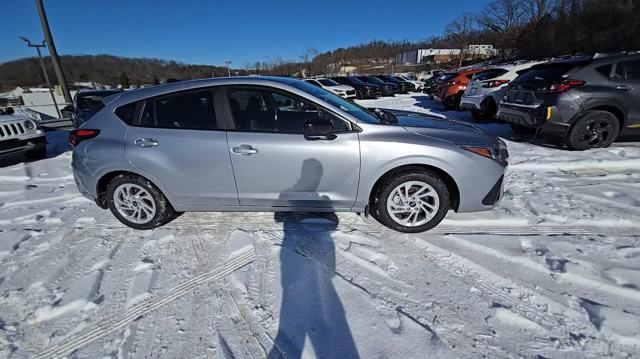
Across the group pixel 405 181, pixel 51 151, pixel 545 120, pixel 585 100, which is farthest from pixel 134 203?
pixel 585 100

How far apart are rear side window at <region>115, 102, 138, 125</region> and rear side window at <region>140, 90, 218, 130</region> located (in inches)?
4.5

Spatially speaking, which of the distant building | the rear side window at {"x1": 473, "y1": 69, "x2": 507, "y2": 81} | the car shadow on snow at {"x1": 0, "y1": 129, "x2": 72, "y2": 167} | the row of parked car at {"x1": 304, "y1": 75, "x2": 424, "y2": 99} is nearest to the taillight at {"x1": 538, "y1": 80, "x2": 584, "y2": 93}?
the rear side window at {"x1": 473, "y1": 69, "x2": 507, "y2": 81}

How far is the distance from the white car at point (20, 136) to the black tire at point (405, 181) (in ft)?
23.9

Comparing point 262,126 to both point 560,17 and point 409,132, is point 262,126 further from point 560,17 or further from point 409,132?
point 560,17

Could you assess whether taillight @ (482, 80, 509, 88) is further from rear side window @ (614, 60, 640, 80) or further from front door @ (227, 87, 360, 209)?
front door @ (227, 87, 360, 209)

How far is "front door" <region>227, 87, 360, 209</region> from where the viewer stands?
2.89 metres

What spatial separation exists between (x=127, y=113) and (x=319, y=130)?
2094 millimetres

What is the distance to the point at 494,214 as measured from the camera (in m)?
3.46

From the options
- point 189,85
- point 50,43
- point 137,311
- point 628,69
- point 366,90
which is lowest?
point 137,311

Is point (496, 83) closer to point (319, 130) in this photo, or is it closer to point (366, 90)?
point (319, 130)

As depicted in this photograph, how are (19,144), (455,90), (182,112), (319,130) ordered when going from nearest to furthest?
(319,130), (182,112), (19,144), (455,90)

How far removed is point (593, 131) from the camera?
5.29 meters

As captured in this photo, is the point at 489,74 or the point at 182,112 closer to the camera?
the point at 182,112

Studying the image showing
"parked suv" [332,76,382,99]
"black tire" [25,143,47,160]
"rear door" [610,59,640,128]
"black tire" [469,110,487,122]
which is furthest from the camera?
"parked suv" [332,76,382,99]
